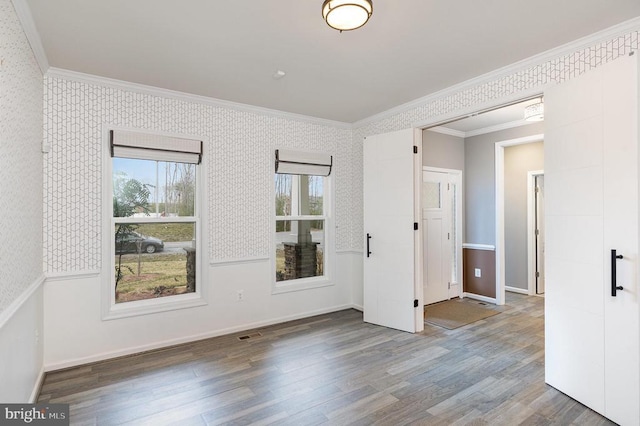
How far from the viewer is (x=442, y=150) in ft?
16.8

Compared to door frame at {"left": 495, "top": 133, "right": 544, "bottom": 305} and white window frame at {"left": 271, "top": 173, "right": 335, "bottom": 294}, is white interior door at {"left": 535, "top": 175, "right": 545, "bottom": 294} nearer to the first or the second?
door frame at {"left": 495, "top": 133, "right": 544, "bottom": 305}

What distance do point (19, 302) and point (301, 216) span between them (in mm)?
2947

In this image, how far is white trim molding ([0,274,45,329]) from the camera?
1.72 metres

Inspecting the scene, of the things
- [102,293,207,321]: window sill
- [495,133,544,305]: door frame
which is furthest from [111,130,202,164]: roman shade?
[495,133,544,305]: door frame

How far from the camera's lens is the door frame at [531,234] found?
5277 mm

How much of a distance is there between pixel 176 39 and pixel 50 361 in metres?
2.89

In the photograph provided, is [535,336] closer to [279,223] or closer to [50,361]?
[279,223]

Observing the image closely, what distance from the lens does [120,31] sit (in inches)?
91.0

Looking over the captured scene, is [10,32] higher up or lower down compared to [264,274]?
higher up

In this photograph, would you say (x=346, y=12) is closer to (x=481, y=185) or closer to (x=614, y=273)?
(x=614, y=273)

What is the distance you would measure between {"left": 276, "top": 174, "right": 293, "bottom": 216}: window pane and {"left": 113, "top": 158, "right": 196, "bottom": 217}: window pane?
1.05 m

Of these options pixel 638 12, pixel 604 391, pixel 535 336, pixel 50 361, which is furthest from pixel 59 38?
pixel 535 336

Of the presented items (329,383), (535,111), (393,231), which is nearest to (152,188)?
(329,383)

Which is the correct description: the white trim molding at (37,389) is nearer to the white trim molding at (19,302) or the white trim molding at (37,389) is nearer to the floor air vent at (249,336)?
the white trim molding at (19,302)
